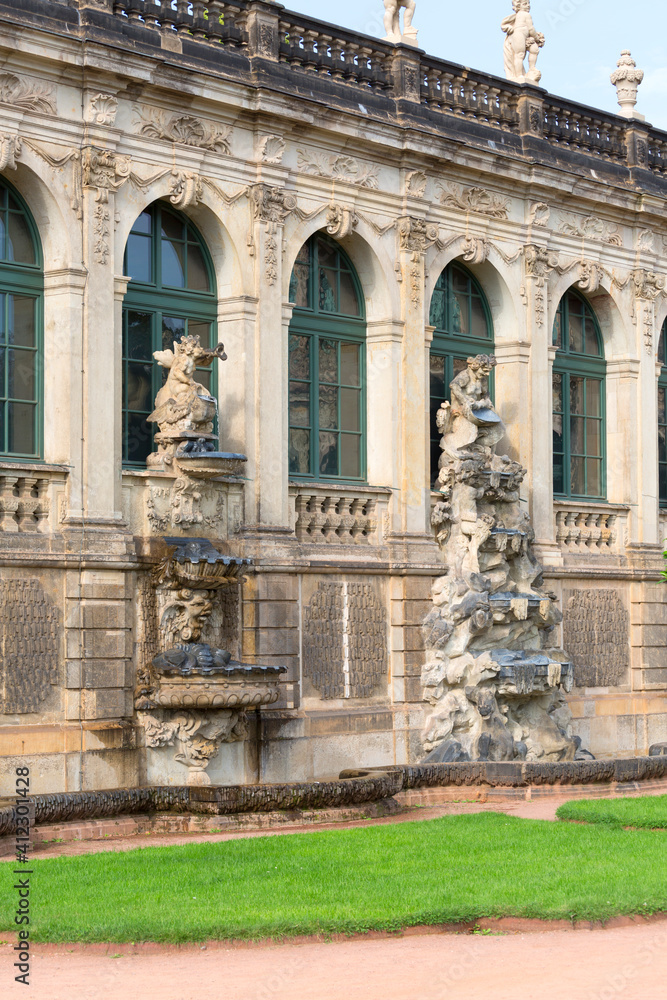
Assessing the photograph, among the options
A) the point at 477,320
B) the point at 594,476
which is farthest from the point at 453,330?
the point at 594,476

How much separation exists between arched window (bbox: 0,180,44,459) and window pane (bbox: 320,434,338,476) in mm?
4951

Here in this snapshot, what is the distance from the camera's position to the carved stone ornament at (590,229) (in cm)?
2719

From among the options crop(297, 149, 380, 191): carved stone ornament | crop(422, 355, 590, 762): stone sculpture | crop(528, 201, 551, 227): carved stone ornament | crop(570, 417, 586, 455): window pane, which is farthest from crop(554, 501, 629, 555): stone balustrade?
crop(297, 149, 380, 191): carved stone ornament

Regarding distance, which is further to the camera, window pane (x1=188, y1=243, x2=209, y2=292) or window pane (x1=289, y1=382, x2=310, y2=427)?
window pane (x1=289, y1=382, x2=310, y2=427)

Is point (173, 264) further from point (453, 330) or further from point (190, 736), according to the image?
point (190, 736)

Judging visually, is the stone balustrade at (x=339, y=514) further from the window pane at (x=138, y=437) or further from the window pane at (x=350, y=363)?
the window pane at (x=138, y=437)

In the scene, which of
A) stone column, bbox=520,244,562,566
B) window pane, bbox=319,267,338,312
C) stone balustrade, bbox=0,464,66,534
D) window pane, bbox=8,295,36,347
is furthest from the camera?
stone column, bbox=520,244,562,566

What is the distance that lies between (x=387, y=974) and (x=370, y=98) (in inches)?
627

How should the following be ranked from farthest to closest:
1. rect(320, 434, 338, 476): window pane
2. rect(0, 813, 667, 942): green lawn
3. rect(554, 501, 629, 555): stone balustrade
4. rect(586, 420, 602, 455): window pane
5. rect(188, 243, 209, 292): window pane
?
rect(586, 420, 602, 455): window pane < rect(554, 501, 629, 555): stone balustrade < rect(320, 434, 338, 476): window pane < rect(188, 243, 209, 292): window pane < rect(0, 813, 667, 942): green lawn

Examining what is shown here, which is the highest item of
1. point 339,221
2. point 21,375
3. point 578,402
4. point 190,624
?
point 339,221

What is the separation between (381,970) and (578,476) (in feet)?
59.3

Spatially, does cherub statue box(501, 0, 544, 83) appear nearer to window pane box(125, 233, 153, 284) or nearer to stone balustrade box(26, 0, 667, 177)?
stone balustrade box(26, 0, 667, 177)

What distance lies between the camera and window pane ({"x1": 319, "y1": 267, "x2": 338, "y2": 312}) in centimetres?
2362

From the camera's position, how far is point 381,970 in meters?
10.6
